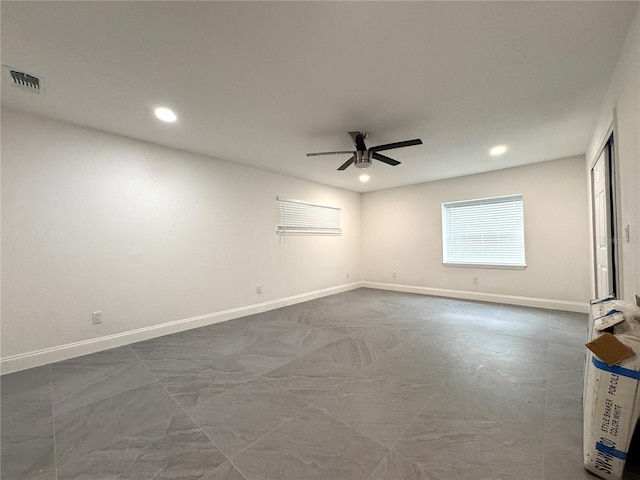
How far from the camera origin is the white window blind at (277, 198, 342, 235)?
493 centimetres

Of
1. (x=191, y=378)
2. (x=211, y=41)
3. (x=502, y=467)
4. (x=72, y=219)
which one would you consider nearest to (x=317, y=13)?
(x=211, y=41)

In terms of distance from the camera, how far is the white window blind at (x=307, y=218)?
4926mm

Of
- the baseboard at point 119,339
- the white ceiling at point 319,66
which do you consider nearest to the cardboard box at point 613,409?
the white ceiling at point 319,66

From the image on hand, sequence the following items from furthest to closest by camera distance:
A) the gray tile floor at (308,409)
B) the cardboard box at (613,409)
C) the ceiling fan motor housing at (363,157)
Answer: the ceiling fan motor housing at (363,157) → the gray tile floor at (308,409) → the cardboard box at (613,409)

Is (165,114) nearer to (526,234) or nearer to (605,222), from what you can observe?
(605,222)

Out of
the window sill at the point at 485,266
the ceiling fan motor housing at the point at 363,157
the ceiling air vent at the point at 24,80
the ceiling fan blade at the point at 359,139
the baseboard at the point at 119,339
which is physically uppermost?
the ceiling air vent at the point at 24,80

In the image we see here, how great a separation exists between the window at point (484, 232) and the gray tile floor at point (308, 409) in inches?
71.7

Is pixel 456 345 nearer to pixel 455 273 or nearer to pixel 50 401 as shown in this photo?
pixel 455 273

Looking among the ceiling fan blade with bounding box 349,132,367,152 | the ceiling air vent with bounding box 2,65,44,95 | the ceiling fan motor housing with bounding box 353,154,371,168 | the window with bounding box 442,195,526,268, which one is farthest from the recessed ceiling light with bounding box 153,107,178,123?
the window with bounding box 442,195,526,268

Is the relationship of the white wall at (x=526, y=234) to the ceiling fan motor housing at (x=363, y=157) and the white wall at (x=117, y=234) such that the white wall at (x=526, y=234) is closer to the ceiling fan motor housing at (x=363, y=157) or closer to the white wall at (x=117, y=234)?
the white wall at (x=117, y=234)

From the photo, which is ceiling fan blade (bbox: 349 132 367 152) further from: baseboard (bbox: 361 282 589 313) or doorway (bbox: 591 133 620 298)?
baseboard (bbox: 361 282 589 313)

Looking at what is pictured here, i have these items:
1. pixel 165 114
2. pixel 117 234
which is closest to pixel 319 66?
pixel 165 114

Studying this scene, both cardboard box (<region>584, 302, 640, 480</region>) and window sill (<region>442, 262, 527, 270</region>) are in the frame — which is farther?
window sill (<region>442, 262, 527, 270</region>)

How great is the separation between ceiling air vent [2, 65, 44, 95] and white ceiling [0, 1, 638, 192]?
8 cm
